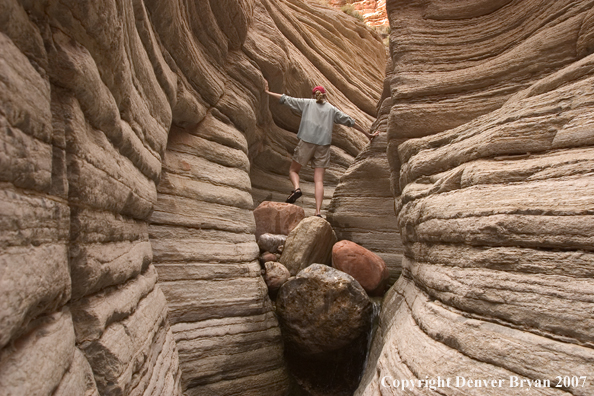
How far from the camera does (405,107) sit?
16.0ft

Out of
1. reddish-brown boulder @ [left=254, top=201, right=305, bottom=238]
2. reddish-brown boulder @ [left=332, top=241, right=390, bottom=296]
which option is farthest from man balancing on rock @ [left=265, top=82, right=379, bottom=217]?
reddish-brown boulder @ [left=332, top=241, right=390, bottom=296]

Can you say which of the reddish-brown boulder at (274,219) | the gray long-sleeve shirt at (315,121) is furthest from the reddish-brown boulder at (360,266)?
the gray long-sleeve shirt at (315,121)

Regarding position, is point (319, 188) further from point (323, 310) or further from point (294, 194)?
point (323, 310)

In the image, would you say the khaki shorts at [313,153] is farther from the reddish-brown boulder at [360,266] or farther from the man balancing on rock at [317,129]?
the reddish-brown boulder at [360,266]

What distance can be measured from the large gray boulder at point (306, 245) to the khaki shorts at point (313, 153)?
2.02 m

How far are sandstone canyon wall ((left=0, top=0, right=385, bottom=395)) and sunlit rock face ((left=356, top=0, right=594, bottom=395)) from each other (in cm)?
189

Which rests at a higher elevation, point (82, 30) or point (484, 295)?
point (82, 30)

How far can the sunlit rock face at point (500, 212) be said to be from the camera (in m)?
2.12

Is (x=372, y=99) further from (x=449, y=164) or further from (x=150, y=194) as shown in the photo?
(x=150, y=194)

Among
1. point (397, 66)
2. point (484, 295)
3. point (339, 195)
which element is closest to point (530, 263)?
point (484, 295)

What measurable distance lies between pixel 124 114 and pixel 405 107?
3.68m

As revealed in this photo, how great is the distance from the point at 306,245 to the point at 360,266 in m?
0.92

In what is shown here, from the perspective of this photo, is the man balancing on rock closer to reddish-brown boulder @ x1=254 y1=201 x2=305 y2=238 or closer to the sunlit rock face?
reddish-brown boulder @ x1=254 y1=201 x2=305 y2=238

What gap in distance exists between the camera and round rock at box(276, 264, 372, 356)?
13.9 ft
